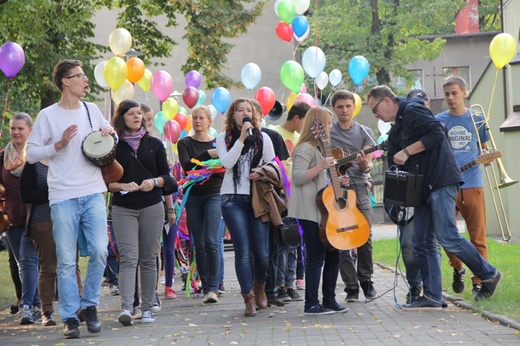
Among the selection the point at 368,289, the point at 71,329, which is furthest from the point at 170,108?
the point at 71,329

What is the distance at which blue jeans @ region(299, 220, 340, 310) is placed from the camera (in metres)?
9.42

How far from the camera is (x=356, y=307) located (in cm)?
1002

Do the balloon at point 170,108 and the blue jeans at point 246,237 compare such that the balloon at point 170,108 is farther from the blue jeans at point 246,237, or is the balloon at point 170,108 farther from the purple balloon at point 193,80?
the blue jeans at point 246,237

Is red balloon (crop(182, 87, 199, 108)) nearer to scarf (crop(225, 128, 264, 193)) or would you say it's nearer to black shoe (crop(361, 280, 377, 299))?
black shoe (crop(361, 280, 377, 299))

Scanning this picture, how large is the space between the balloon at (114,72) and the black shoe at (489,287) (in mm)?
8585

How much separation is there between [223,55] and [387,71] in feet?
69.7

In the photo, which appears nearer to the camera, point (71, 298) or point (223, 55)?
point (71, 298)

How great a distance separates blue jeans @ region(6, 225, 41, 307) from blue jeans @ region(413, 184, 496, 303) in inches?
143

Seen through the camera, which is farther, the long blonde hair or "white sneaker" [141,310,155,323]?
the long blonde hair

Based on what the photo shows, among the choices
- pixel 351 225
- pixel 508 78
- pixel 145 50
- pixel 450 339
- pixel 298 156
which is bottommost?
pixel 450 339

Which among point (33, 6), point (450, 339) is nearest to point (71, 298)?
point (450, 339)

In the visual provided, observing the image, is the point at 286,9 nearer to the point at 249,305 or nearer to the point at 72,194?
the point at 249,305

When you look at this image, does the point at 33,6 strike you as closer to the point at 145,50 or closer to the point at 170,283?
the point at 170,283

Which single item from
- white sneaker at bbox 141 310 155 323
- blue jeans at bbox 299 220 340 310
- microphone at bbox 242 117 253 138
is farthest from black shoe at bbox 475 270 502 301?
white sneaker at bbox 141 310 155 323
